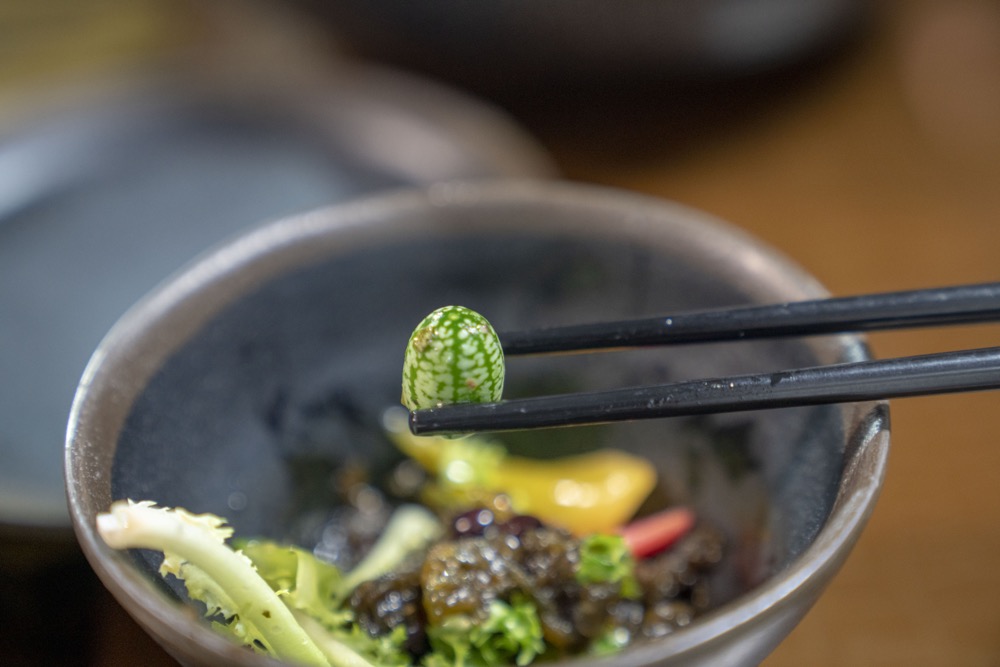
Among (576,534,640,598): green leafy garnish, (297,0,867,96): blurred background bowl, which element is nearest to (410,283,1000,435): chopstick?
(576,534,640,598): green leafy garnish

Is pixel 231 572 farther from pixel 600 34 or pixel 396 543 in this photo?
pixel 600 34

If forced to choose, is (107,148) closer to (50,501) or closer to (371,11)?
(371,11)

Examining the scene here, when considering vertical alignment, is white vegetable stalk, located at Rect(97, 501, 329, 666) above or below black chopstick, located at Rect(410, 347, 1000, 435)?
below

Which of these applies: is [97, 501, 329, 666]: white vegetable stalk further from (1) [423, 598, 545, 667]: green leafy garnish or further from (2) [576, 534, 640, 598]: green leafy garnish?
(2) [576, 534, 640, 598]: green leafy garnish

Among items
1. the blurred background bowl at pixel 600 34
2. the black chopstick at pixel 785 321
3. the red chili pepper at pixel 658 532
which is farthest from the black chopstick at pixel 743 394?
the blurred background bowl at pixel 600 34

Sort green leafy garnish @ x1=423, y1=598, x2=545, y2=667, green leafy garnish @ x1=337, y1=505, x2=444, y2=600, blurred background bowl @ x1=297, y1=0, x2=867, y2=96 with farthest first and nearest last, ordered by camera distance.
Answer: blurred background bowl @ x1=297, y1=0, x2=867, y2=96 → green leafy garnish @ x1=337, y1=505, x2=444, y2=600 → green leafy garnish @ x1=423, y1=598, x2=545, y2=667

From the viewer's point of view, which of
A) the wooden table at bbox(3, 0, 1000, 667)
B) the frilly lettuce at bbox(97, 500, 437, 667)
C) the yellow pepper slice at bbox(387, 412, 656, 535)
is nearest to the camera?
the frilly lettuce at bbox(97, 500, 437, 667)

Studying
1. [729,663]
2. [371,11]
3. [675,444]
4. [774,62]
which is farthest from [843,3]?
[729,663]
